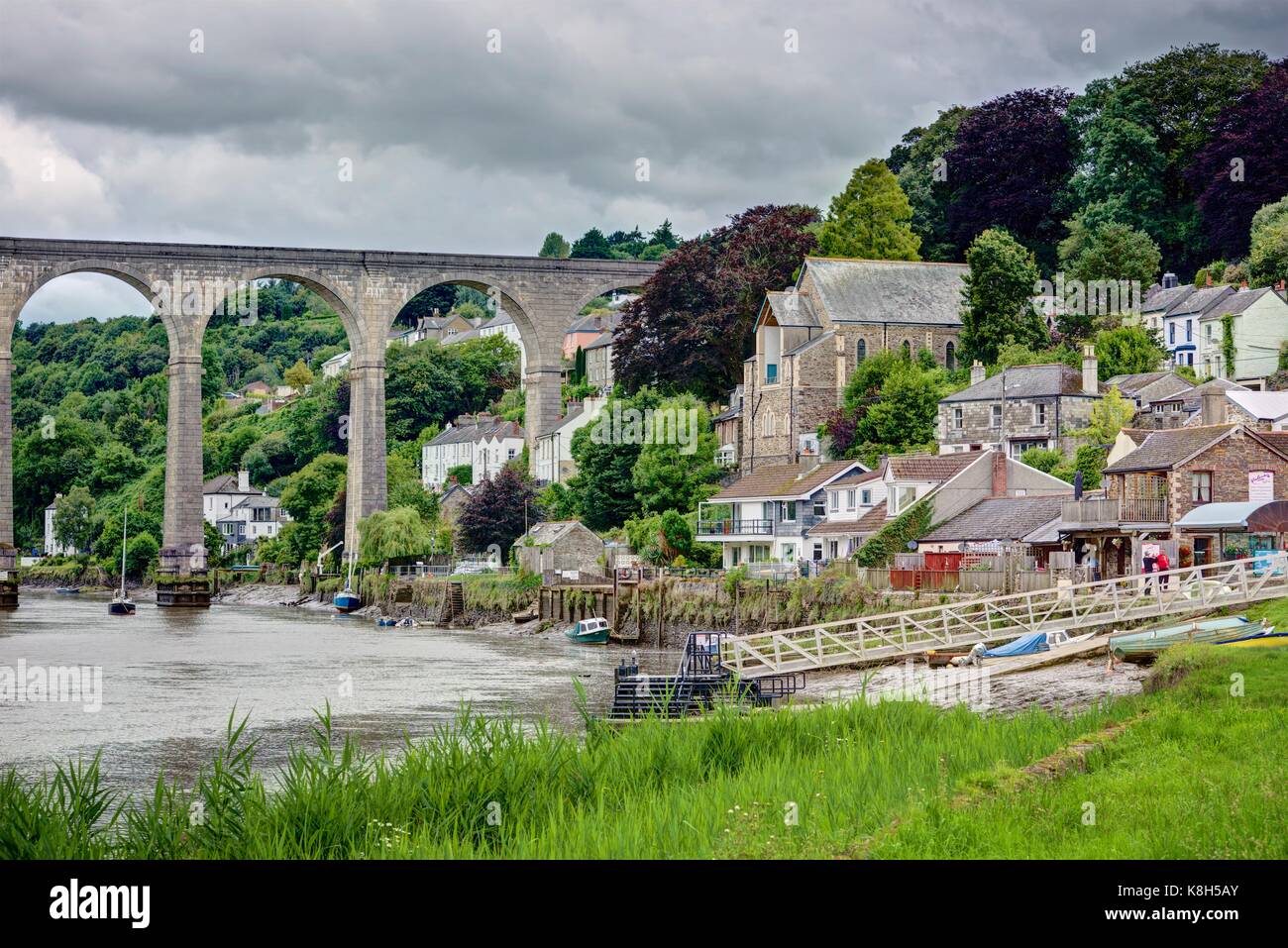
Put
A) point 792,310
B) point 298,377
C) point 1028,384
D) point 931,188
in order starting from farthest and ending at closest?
point 298,377 → point 931,188 → point 792,310 → point 1028,384

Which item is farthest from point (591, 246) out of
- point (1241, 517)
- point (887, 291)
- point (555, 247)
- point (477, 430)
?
point (1241, 517)

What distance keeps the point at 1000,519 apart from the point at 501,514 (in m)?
38.3

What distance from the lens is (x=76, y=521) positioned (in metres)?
123

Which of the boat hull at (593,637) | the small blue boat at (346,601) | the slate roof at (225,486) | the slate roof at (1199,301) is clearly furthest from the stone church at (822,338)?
the slate roof at (225,486)

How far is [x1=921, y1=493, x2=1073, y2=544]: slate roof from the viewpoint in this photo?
48000 mm

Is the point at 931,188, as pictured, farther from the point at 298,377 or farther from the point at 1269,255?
the point at 298,377

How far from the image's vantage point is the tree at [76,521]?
122262 mm

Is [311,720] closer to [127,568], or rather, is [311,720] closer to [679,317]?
[679,317]

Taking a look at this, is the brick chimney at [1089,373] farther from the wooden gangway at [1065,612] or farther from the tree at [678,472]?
the wooden gangway at [1065,612]

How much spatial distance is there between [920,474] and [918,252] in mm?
35091

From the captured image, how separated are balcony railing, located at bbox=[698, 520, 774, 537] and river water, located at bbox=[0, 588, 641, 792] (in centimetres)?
854

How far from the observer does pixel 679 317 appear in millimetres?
79562

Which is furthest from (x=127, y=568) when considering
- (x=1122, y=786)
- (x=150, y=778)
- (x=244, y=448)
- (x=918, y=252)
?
(x=1122, y=786)

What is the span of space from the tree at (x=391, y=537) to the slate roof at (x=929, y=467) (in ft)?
103
